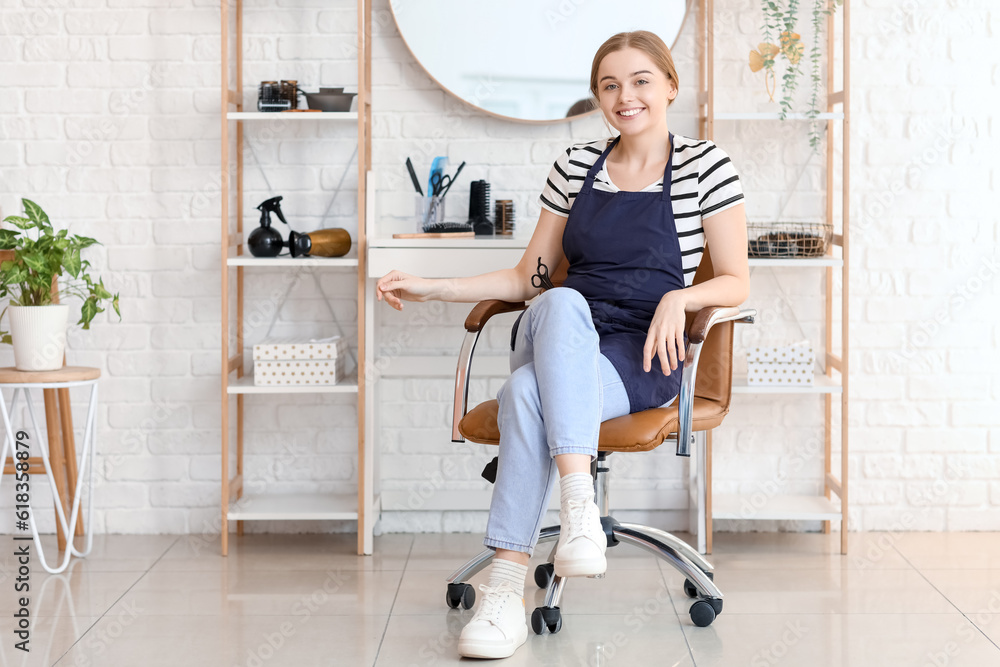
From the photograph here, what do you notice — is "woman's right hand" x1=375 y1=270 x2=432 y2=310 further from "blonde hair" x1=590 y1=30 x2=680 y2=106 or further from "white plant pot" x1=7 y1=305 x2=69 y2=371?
"white plant pot" x1=7 y1=305 x2=69 y2=371

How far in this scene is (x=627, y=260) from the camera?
2098 millimetres

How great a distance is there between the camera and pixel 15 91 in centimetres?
275

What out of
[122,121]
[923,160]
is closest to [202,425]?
[122,121]

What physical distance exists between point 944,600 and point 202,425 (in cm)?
205

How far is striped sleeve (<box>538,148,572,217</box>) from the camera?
2258 millimetres

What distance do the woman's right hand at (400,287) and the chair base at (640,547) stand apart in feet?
1.95

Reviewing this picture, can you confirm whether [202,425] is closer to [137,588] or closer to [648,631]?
[137,588]

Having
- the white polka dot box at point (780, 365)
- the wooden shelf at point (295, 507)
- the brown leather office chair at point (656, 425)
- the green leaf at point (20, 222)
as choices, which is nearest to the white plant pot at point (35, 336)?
the green leaf at point (20, 222)

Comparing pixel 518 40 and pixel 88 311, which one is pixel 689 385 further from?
pixel 88 311

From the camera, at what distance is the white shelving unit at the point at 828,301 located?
2537 millimetres

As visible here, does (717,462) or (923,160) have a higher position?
(923,160)

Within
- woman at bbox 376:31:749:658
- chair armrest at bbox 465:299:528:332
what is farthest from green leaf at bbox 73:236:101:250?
chair armrest at bbox 465:299:528:332

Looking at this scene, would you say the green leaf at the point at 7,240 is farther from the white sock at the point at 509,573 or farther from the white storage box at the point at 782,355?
the white storage box at the point at 782,355

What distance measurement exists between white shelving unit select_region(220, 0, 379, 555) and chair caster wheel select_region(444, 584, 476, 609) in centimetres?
52
